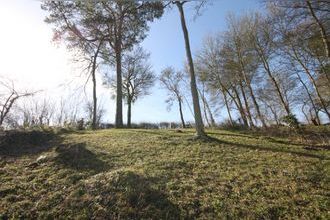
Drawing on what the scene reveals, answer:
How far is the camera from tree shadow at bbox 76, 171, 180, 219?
14.3ft

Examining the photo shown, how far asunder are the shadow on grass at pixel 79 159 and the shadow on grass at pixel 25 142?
4.18 ft

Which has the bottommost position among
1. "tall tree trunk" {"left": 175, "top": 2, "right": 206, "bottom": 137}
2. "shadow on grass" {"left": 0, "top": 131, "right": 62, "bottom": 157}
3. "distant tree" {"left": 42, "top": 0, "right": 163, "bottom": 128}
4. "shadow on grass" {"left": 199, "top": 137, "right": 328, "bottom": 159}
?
"shadow on grass" {"left": 199, "top": 137, "right": 328, "bottom": 159}

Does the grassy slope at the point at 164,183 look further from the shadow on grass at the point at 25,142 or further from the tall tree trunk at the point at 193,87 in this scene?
the tall tree trunk at the point at 193,87

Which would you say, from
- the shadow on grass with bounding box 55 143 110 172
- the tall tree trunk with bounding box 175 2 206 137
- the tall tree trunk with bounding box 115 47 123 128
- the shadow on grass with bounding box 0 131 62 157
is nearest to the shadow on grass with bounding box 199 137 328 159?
the tall tree trunk with bounding box 175 2 206 137

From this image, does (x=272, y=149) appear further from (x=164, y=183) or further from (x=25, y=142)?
(x=25, y=142)

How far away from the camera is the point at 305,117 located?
2870cm

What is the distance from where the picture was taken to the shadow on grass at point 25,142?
827 centimetres

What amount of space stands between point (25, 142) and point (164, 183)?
662 cm

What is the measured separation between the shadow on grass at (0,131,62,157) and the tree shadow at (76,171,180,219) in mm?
4144

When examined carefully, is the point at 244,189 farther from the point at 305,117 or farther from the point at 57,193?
the point at 305,117

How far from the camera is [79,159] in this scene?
718cm

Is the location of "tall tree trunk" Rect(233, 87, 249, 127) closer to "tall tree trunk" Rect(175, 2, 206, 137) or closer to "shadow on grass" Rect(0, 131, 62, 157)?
"tall tree trunk" Rect(175, 2, 206, 137)

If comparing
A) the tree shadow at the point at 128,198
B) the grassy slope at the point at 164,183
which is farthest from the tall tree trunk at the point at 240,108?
the tree shadow at the point at 128,198

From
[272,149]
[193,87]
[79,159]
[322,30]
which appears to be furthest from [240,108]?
[79,159]
